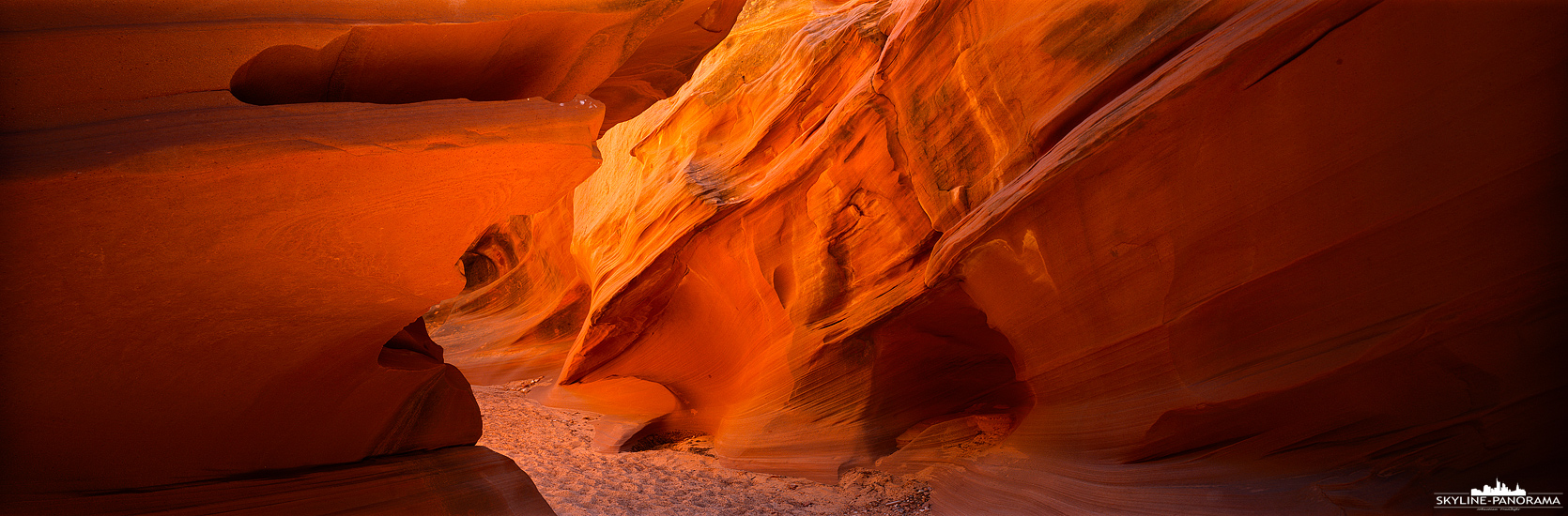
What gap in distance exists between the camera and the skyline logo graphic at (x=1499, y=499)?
137 inches

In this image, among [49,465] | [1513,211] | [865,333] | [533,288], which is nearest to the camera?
[49,465]

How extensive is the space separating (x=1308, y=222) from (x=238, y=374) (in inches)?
202

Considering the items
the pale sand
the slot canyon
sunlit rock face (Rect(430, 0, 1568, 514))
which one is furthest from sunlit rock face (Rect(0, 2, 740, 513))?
sunlit rock face (Rect(430, 0, 1568, 514))

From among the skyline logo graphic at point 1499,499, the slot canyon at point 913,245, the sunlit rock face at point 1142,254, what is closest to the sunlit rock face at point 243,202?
the slot canyon at point 913,245

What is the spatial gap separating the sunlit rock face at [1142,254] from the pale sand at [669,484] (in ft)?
0.83

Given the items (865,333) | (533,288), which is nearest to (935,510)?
(865,333)

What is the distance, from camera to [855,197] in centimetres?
691

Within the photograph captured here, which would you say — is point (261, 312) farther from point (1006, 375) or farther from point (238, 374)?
point (1006, 375)

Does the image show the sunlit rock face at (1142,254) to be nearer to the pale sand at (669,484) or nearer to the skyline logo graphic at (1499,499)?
the skyline logo graphic at (1499,499)

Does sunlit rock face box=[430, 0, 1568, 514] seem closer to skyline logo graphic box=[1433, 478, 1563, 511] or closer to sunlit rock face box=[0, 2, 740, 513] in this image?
skyline logo graphic box=[1433, 478, 1563, 511]

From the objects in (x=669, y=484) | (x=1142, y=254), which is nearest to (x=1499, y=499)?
(x=1142, y=254)

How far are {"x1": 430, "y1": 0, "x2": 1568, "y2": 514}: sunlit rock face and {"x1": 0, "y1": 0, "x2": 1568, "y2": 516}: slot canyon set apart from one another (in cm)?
2

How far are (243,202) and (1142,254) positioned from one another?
14.6 feet

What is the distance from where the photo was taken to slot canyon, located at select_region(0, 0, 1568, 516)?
268cm
